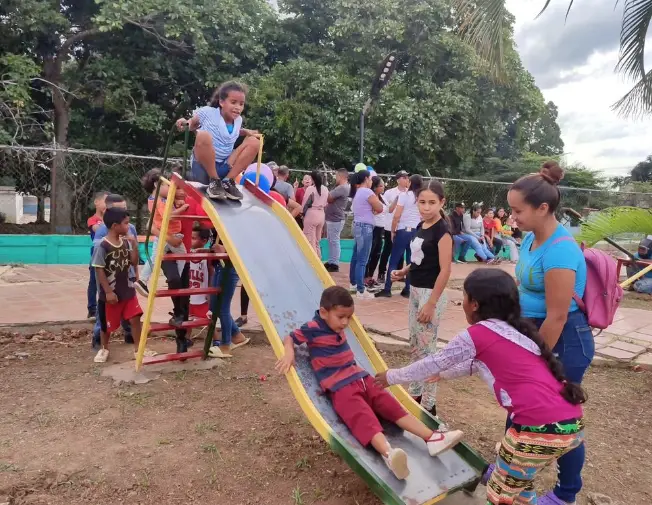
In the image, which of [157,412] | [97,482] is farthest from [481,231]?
[97,482]

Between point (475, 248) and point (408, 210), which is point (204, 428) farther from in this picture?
point (475, 248)

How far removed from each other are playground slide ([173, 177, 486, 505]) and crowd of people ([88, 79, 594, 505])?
0.07m

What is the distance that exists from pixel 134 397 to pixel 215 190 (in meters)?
1.54

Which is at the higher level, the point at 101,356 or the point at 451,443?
the point at 451,443

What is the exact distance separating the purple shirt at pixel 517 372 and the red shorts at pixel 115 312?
9.99 feet

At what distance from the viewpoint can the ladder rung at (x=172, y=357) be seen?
3.93m

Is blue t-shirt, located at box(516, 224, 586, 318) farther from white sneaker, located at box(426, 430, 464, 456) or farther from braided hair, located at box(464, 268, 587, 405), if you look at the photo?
white sneaker, located at box(426, 430, 464, 456)

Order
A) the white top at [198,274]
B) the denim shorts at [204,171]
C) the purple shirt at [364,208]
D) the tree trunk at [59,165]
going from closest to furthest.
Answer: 1. the denim shorts at [204,171]
2. the white top at [198,274]
3. the purple shirt at [364,208]
4. the tree trunk at [59,165]

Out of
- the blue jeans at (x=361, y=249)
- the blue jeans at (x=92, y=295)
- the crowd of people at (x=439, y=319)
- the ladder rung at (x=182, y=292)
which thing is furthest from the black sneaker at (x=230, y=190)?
the blue jeans at (x=361, y=249)

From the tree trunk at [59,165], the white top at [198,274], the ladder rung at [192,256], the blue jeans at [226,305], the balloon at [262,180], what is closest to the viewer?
the ladder rung at [192,256]

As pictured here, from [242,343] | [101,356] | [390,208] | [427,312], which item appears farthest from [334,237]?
[427,312]

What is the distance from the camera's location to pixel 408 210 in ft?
21.8

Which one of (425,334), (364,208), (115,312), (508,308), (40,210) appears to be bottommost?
(40,210)

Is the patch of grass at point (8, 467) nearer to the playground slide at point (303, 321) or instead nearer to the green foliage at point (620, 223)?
the playground slide at point (303, 321)
